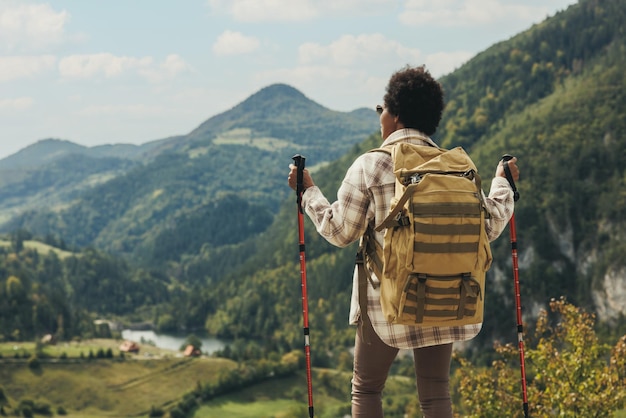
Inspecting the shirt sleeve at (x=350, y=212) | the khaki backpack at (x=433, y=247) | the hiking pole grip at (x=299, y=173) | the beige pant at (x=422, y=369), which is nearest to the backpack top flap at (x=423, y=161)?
the khaki backpack at (x=433, y=247)

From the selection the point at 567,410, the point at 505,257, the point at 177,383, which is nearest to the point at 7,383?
the point at 177,383

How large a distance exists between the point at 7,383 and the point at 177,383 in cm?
→ 2935

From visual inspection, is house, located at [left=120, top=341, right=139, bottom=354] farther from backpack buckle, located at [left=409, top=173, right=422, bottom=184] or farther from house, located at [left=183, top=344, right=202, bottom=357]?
backpack buckle, located at [left=409, top=173, right=422, bottom=184]

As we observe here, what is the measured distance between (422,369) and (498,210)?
1288 millimetres

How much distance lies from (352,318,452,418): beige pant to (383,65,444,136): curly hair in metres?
1.57

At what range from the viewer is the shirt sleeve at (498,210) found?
6.21m

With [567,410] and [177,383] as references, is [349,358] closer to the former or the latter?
[177,383]

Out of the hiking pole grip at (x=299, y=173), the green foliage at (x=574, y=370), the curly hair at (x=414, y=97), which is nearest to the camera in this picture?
the curly hair at (x=414, y=97)

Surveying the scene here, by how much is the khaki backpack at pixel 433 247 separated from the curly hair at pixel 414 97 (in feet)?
1.85

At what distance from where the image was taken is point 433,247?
5.51 metres

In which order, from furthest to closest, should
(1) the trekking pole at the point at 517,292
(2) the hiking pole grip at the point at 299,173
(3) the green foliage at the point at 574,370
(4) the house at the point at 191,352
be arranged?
(4) the house at the point at 191,352, (3) the green foliage at the point at 574,370, (1) the trekking pole at the point at 517,292, (2) the hiking pole grip at the point at 299,173

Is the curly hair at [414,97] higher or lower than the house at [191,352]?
higher

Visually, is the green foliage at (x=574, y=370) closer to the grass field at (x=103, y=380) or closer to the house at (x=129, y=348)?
the grass field at (x=103, y=380)

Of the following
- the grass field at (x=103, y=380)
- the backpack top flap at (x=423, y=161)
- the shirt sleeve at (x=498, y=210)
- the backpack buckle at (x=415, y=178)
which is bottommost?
the grass field at (x=103, y=380)
